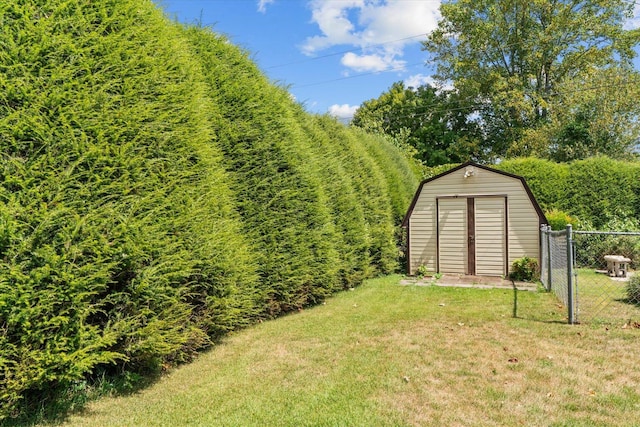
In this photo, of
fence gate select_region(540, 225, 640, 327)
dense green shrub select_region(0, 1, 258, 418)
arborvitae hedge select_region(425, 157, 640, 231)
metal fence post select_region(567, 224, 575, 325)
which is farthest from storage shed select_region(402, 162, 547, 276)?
dense green shrub select_region(0, 1, 258, 418)

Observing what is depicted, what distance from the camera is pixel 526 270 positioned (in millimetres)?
8477

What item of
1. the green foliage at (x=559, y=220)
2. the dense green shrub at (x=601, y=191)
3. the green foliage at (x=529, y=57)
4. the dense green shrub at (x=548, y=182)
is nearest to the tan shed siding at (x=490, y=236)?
the green foliage at (x=559, y=220)

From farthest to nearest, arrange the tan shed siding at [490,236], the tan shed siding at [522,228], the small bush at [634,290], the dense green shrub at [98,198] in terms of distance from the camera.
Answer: the tan shed siding at [490,236]
the tan shed siding at [522,228]
the small bush at [634,290]
the dense green shrub at [98,198]

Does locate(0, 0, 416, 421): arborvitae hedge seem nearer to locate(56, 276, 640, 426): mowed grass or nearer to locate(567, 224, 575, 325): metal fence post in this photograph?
locate(56, 276, 640, 426): mowed grass

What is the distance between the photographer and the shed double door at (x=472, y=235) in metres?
8.92

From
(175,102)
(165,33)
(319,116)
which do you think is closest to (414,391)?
(175,102)

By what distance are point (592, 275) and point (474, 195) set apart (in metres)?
3.24

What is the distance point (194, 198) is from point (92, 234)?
114 centimetres

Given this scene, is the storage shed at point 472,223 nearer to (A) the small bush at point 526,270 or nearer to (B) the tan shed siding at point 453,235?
(B) the tan shed siding at point 453,235

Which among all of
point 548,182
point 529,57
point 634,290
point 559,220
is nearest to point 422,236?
point 559,220

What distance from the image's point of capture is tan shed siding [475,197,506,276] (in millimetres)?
8898

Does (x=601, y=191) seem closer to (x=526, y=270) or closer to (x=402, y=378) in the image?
(x=526, y=270)

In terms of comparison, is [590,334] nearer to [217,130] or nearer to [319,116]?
[217,130]

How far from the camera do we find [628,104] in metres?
15.7
